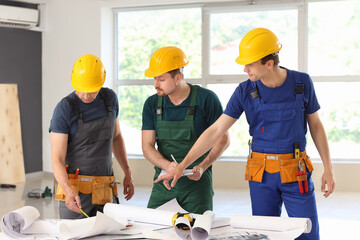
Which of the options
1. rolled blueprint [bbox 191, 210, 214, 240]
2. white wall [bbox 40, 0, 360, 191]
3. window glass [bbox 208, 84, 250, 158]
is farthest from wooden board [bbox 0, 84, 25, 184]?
rolled blueprint [bbox 191, 210, 214, 240]

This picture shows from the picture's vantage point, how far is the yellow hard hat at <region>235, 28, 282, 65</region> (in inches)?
104

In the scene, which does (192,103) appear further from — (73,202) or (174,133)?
(73,202)

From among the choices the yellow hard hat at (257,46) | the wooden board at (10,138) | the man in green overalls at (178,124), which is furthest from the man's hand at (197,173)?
the wooden board at (10,138)

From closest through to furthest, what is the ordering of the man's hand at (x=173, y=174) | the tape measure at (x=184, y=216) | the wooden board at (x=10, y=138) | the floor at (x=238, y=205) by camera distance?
the tape measure at (x=184, y=216)
the man's hand at (x=173, y=174)
the floor at (x=238, y=205)
the wooden board at (x=10, y=138)

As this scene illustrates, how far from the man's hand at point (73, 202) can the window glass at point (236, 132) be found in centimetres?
487

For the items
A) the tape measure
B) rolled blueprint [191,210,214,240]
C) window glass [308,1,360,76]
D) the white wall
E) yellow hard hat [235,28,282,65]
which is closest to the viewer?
rolled blueprint [191,210,214,240]

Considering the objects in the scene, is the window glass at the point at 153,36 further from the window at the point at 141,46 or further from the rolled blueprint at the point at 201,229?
the rolled blueprint at the point at 201,229

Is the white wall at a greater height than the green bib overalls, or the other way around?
the white wall

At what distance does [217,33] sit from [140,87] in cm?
149

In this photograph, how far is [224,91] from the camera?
7457 millimetres

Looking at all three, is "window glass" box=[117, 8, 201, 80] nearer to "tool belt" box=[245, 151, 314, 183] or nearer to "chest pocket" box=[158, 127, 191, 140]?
"chest pocket" box=[158, 127, 191, 140]

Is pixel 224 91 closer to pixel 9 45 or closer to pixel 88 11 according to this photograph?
pixel 88 11

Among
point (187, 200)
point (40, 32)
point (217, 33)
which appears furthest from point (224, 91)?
point (187, 200)

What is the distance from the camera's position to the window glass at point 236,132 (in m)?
7.40
